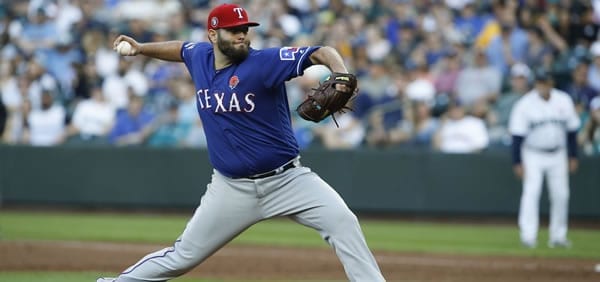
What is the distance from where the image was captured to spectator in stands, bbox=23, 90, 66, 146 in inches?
713

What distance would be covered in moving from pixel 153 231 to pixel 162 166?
2915 mm

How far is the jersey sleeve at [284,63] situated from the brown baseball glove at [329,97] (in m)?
0.20

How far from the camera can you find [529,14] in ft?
55.7

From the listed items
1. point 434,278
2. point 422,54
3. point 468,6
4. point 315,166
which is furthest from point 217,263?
point 468,6

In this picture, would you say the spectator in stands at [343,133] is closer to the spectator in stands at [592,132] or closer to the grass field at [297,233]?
the grass field at [297,233]

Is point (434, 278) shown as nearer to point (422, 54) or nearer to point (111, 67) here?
point (422, 54)

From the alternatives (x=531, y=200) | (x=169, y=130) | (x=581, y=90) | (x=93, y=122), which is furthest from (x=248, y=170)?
(x=93, y=122)

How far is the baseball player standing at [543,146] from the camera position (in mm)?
12680

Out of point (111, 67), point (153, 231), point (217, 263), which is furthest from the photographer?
point (111, 67)

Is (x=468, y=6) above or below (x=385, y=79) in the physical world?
above

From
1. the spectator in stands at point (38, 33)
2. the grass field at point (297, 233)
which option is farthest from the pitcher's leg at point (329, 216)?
the spectator in stands at point (38, 33)

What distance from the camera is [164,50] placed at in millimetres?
7055

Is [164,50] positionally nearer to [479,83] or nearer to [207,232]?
[207,232]

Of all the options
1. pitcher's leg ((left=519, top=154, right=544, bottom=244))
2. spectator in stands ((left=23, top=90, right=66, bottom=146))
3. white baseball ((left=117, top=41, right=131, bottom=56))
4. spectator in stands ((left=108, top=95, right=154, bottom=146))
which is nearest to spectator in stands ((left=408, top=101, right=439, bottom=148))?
pitcher's leg ((left=519, top=154, right=544, bottom=244))
